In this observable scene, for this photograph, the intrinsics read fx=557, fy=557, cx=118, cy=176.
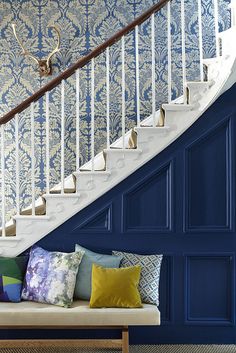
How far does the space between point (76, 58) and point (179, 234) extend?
2.16 meters

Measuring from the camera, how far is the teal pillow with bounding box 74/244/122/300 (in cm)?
425

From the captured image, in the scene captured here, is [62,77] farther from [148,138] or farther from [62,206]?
[62,206]

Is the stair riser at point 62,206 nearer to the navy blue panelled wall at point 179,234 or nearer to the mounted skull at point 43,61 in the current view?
the navy blue panelled wall at point 179,234

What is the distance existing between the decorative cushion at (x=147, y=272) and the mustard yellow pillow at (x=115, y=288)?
14cm

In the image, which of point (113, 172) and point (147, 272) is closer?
point (147, 272)

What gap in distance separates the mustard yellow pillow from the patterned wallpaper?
1601 millimetres

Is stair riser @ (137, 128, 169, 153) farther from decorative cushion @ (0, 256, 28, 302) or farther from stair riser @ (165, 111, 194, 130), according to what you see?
decorative cushion @ (0, 256, 28, 302)

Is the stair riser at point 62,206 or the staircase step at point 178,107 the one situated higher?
the staircase step at point 178,107

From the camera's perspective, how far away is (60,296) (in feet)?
13.3

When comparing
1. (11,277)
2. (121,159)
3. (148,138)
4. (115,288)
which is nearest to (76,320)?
(115,288)

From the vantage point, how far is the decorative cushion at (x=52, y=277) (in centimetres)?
408

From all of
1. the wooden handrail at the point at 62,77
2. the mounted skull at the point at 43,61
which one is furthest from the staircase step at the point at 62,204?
the mounted skull at the point at 43,61

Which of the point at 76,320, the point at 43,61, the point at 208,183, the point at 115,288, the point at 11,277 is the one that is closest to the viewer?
the point at 76,320

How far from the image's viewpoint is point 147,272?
429cm
